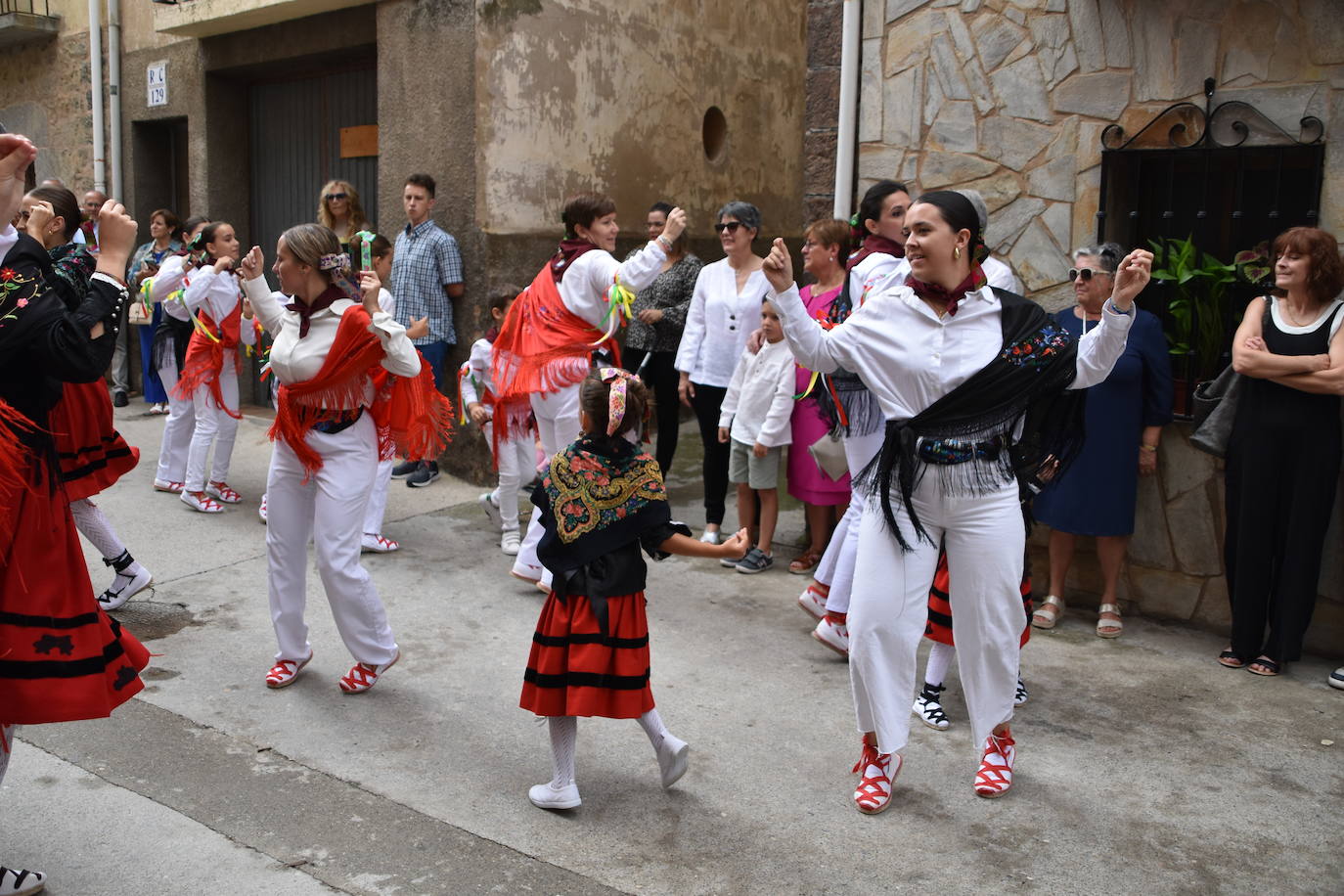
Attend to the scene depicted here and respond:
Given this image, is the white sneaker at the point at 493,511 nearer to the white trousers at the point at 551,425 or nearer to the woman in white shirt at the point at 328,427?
the white trousers at the point at 551,425

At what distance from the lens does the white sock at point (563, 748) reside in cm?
385

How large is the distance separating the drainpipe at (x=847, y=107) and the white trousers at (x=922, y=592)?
3.18 meters

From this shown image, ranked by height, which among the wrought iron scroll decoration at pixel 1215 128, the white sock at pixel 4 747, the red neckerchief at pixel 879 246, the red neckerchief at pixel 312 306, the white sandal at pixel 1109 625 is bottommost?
the white sandal at pixel 1109 625

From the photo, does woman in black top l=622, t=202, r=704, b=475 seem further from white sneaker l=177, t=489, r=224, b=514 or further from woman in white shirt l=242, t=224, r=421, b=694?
woman in white shirt l=242, t=224, r=421, b=694

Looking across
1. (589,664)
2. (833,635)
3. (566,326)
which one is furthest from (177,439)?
(589,664)

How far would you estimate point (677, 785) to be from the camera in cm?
410

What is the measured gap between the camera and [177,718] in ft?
15.0

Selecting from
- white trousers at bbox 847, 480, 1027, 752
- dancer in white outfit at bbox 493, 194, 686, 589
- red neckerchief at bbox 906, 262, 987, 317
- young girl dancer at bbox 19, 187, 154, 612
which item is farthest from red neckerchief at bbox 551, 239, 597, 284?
white trousers at bbox 847, 480, 1027, 752

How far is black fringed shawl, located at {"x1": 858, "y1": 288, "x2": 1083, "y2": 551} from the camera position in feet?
12.5

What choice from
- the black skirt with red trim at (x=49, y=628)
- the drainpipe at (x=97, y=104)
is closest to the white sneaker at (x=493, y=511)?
the black skirt with red trim at (x=49, y=628)

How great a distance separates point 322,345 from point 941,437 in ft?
7.67

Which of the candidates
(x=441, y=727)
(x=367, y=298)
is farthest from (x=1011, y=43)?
(x=441, y=727)

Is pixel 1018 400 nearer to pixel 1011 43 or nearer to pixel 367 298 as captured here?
pixel 367 298

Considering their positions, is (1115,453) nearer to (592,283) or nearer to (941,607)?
(941,607)
